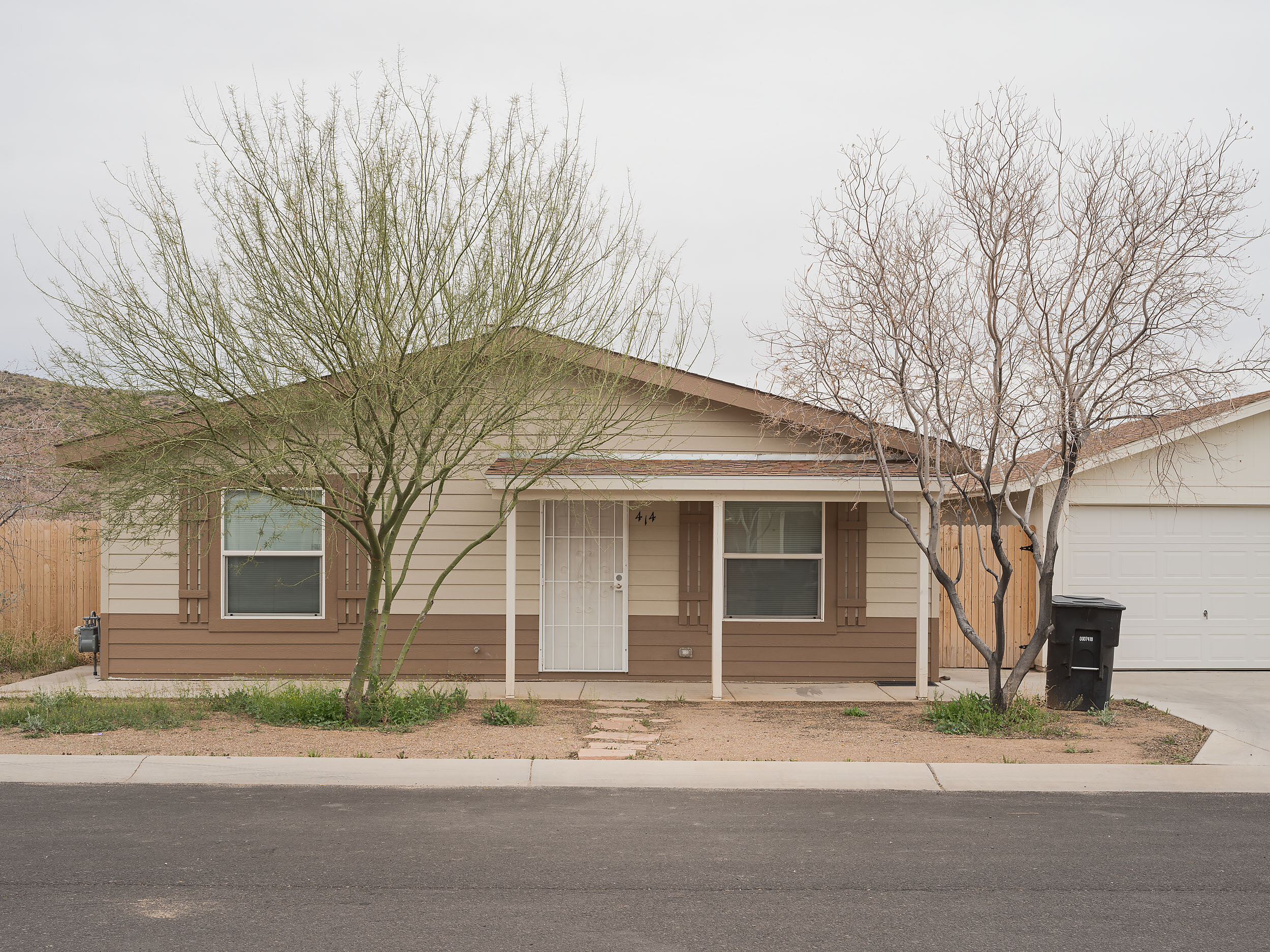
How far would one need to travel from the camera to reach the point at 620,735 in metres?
8.77

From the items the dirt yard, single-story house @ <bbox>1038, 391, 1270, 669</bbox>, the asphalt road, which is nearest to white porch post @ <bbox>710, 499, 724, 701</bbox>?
the dirt yard

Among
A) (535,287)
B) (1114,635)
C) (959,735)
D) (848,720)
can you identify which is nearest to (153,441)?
(535,287)

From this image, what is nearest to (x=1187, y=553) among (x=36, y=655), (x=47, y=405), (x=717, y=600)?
(x=717, y=600)

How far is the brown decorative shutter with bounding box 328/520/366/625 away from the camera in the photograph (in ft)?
38.3

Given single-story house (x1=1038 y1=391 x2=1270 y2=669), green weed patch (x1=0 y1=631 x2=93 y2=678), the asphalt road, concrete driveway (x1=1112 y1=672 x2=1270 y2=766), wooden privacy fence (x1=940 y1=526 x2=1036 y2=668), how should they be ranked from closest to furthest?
the asphalt road → concrete driveway (x1=1112 y1=672 x2=1270 y2=766) → single-story house (x1=1038 y1=391 x2=1270 y2=669) → green weed patch (x1=0 y1=631 x2=93 y2=678) → wooden privacy fence (x1=940 y1=526 x2=1036 y2=668)

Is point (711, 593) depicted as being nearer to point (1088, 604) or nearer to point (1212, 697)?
point (1088, 604)

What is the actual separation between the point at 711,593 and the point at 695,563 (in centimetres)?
42

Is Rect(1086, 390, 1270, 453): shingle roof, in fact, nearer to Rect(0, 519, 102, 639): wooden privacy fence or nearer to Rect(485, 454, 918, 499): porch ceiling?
Rect(485, 454, 918, 499): porch ceiling

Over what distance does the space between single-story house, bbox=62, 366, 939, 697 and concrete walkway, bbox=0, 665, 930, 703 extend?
0.20m

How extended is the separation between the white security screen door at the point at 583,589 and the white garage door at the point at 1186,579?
591 cm

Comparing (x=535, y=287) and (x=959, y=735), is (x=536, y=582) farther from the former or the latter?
(x=959, y=735)

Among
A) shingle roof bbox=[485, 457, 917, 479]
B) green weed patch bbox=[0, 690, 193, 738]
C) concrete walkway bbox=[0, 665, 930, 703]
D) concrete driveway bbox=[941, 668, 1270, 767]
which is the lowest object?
concrete walkway bbox=[0, 665, 930, 703]

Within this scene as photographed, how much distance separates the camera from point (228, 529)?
1167 centimetres

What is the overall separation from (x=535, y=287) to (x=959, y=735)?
5.43 metres
